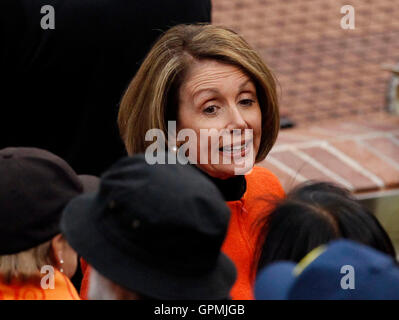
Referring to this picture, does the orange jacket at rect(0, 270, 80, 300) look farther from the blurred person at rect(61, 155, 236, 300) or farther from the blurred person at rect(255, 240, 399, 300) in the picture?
the blurred person at rect(255, 240, 399, 300)

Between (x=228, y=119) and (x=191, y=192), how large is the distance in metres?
0.65

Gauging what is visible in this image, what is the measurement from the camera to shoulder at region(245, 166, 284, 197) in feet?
8.18

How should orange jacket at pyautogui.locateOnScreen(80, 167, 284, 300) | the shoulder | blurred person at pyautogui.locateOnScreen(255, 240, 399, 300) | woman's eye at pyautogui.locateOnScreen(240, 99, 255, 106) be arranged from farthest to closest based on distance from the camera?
the shoulder < woman's eye at pyautogui.locateOnScreen(240, 99, 255, 106) < orange jacket at pyautogui.locateOnScreen(80, 167, 284, 300) < blurred person at pyautogui.locateOnScreen(255, 240, 399, 300)

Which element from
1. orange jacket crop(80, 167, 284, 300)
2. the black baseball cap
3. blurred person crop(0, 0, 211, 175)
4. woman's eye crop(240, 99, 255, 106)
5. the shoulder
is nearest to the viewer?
the black baseball cap

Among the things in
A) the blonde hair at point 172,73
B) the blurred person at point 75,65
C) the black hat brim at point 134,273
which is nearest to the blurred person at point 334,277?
the black hat brim at point 134,273

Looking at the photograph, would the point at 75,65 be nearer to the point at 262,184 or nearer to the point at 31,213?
the point at 262,184

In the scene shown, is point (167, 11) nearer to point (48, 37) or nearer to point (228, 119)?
point (48, 37)

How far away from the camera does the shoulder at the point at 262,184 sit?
2.49 metres

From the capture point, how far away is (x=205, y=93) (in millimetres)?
2289

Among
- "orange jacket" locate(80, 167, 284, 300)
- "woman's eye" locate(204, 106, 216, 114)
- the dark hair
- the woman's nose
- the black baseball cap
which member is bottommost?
"orange jacket" locate(80, 167, 284, 300)

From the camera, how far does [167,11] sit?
2.85 metres

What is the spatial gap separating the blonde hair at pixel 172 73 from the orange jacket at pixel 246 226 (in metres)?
0.25

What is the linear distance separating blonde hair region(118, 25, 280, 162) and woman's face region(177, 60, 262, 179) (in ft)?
0.08

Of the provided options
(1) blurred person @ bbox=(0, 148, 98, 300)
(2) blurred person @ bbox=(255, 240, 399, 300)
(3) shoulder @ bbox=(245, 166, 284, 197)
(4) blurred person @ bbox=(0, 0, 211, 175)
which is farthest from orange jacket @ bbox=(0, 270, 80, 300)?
(4) blurred person @ bbox=(0, 0, 211, 175)
